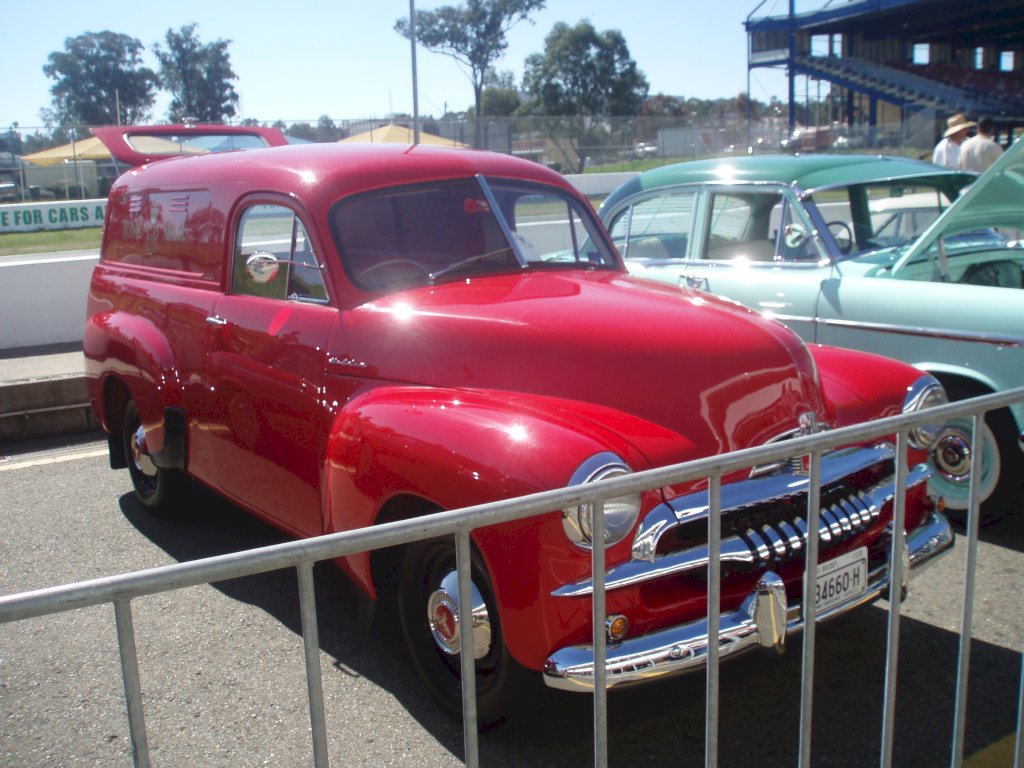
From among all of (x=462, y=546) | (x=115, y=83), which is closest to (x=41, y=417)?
(x=462, y=546)

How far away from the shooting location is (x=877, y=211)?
6273 millimetres

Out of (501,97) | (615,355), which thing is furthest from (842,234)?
(501,97)

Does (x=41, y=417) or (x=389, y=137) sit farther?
(x=389, y=137)

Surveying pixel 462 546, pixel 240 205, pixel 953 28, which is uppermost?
pixel 953 28

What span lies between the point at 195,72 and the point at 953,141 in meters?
68.6

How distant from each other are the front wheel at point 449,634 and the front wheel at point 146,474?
2312 millimetres

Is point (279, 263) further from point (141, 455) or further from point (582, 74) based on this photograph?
point (582, 74)

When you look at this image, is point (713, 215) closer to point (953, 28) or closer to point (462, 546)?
point (462, 546)

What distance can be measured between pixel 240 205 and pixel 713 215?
10.5 feet

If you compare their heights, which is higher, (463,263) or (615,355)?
(463,263)

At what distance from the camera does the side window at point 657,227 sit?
660 cm

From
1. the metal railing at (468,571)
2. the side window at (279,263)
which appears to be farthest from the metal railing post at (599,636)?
the side window at (279,263)

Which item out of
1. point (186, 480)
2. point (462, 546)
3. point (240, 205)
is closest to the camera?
point (462, 546)

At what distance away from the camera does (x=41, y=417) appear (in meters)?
7.53
